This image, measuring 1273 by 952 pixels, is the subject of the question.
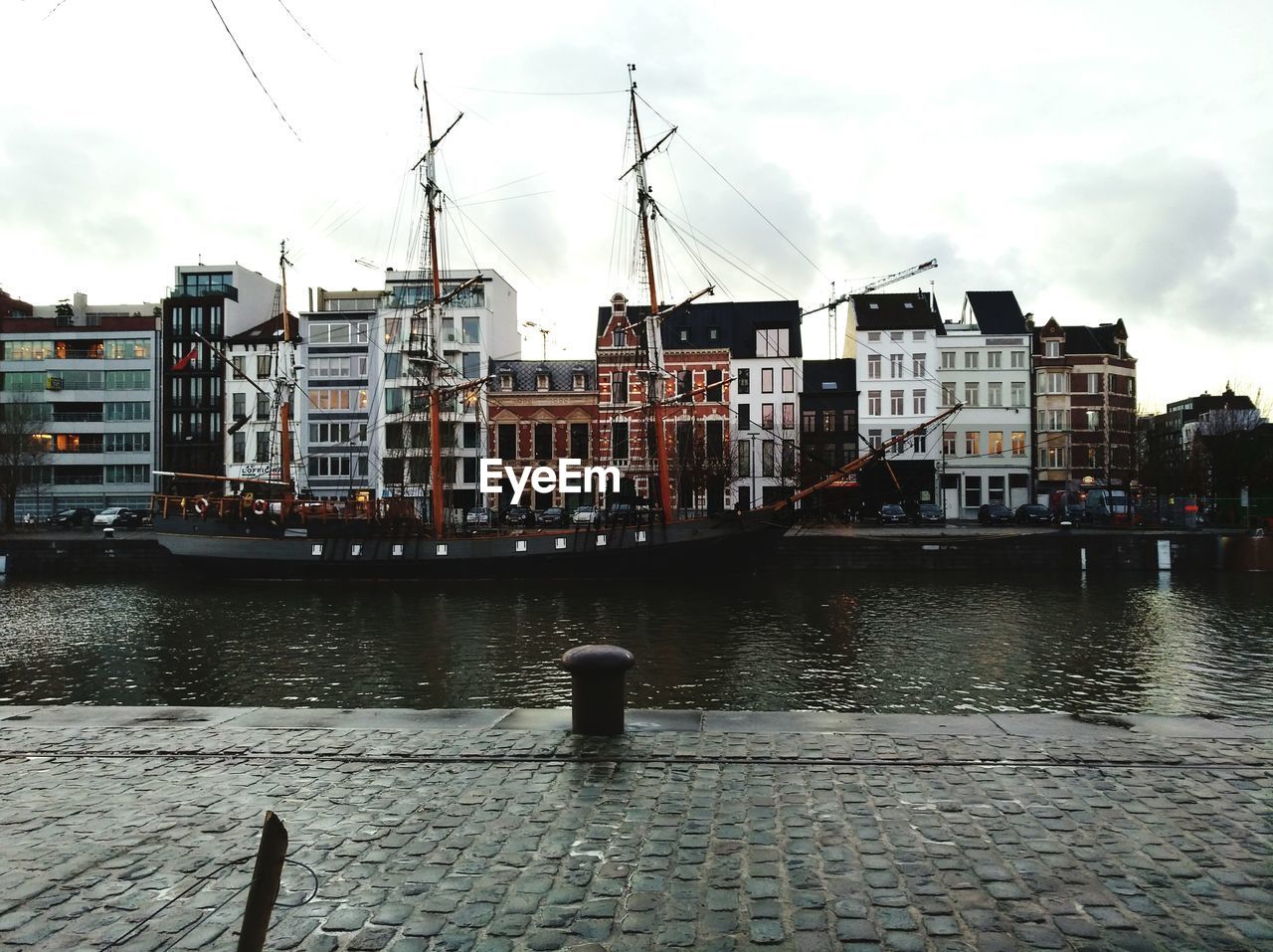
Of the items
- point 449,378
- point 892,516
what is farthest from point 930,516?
point 449,378

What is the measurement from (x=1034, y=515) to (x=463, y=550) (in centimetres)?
3801

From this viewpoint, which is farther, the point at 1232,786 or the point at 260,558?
the point at 260,558

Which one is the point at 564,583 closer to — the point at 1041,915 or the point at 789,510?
the point at 789,510

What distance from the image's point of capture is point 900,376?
Answer: 68.7 metres

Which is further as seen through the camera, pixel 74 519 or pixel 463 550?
pixel 74 519

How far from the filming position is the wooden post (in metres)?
2.64

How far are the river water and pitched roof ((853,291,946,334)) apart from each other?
36209 mm

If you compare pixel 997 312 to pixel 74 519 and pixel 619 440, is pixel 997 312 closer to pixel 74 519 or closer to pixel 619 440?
pixel 619 440

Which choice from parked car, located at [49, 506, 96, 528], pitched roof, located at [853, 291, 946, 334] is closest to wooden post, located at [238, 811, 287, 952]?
pitched roof, located at [853, 291, 946, 334]

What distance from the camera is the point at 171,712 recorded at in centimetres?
1050

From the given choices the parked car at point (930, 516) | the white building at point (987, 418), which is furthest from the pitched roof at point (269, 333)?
the white building at point (987, 418)

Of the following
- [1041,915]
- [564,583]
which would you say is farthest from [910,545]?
[1041,915]

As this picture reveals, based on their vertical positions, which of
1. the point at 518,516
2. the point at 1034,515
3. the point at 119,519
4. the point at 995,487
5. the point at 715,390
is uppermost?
the point at 715,390

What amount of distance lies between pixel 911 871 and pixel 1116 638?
19.8 meters
